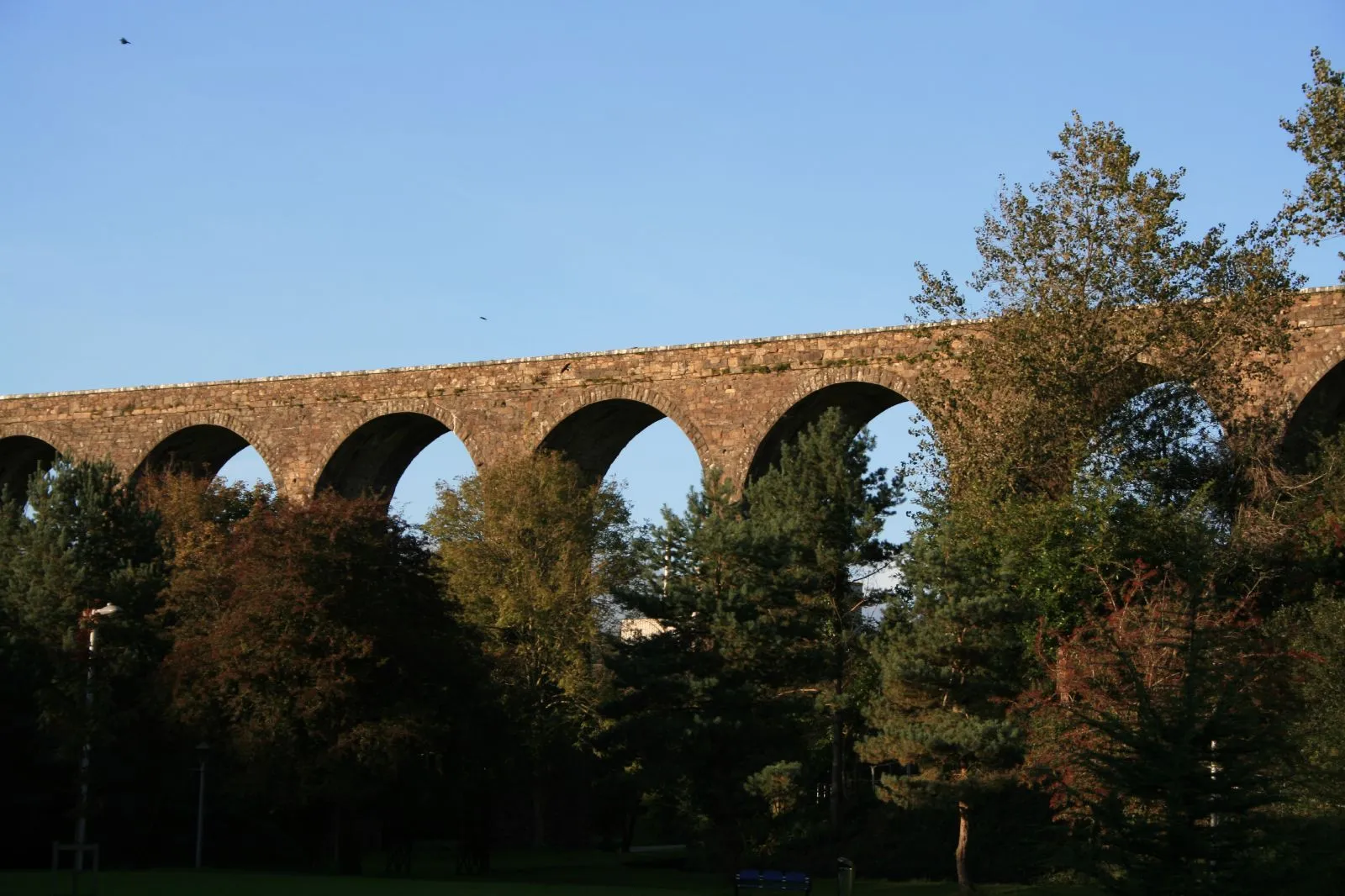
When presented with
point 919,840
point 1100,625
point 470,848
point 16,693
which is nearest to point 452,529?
point 470,848

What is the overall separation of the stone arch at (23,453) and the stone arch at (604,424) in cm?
1193

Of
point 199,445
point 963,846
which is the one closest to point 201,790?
point 963,846

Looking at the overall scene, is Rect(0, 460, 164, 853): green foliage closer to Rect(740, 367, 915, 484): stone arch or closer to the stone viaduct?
the stone viaduct

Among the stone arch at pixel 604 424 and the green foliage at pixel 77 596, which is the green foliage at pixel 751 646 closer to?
the stone arch at pixel 604 424

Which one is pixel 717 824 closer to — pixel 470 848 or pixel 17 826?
pixel 470 848

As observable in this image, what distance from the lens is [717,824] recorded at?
2338 cm

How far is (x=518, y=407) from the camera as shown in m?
33.5

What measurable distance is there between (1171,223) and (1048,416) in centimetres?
342

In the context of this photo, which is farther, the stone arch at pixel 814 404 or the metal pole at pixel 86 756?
the stone arch at pixel 814 404

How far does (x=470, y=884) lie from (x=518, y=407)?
1366 cm

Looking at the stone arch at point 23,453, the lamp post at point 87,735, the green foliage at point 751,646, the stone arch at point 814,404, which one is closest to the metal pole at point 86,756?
the lamp post at point 87,735

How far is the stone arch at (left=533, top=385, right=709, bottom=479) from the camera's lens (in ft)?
104

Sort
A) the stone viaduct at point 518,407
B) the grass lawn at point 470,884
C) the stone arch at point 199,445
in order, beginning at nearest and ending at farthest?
the grass lawn at point 470,884, the stone viaduct at point 518,407, the stone arch at point 199,445

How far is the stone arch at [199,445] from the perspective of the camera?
35875mm
